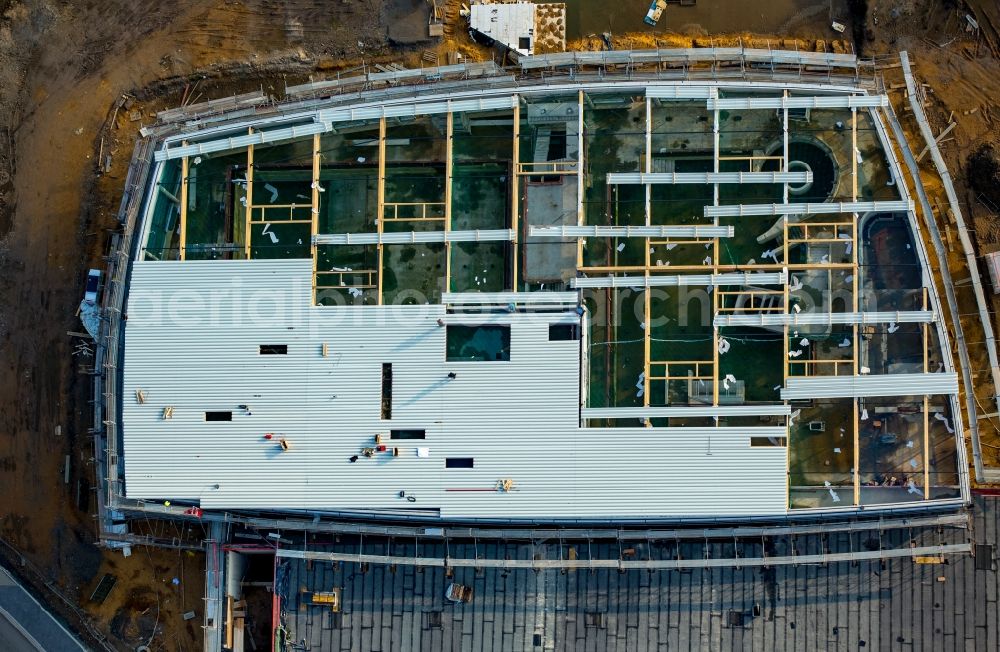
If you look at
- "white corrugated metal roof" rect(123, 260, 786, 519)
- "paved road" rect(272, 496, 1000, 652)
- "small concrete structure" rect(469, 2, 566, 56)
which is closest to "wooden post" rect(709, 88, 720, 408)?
"white corrugated metal roof" rect(123, 260, 786, 519)

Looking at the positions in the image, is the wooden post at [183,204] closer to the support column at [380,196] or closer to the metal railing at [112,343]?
the metal railing at [112,343]

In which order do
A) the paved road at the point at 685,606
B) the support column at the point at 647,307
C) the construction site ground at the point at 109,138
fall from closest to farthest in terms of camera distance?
the support column at the point at 647,307, the paved road at the point at 685,606, the construction site ground at the point at 109,138

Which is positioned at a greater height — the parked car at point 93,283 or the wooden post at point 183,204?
the wooden post at point 183,204

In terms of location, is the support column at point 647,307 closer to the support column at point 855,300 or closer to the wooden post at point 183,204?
the support column at point 855,300

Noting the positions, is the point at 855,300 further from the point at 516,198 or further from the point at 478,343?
the point at 478,343

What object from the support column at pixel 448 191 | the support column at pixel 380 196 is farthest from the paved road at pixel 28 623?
the support column at pixel 448 191

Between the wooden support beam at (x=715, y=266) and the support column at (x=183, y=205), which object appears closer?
the wooden support beam at (x=715, y=266)

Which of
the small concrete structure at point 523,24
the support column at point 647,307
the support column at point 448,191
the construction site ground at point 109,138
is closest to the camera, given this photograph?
the support column at point 647,307

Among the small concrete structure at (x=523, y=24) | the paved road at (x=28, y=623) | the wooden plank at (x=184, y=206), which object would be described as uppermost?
the small concrete structure at (x=523, y=24)
